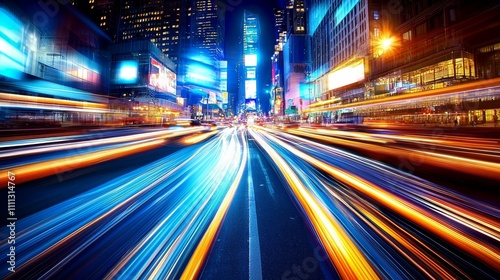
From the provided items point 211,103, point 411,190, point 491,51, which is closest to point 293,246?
point 411,190

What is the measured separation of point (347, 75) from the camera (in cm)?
5788

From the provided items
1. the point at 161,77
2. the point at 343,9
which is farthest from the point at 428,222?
the point at 343,9

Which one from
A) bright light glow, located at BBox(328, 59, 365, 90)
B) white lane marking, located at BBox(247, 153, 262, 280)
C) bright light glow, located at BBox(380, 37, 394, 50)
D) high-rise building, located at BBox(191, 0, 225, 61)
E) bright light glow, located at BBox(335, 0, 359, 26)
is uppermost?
high-rise building, located at BBox(191, 0, 225, 61)

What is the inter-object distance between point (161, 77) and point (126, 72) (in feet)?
34.9

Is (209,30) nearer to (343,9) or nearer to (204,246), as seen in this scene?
(343,9)

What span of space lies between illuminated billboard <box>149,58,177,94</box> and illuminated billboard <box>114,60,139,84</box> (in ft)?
12.9

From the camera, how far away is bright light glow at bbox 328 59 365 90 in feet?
170

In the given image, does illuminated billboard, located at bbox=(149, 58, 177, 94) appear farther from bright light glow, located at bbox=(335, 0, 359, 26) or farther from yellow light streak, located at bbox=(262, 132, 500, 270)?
yellow light streak, located at bbox=(262, 132, 500, 270)

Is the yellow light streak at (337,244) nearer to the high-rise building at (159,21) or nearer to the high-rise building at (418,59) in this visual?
the high-rise building at (418,59)

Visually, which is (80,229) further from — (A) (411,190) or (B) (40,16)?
(B) (40,16)

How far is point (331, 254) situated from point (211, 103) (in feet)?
423

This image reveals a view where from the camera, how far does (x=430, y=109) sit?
3139 centimetres

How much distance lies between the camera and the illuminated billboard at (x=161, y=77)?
213 feet

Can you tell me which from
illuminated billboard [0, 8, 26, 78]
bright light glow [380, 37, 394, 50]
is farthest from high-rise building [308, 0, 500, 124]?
illuminated billboard [0, 8, 26, 78]
